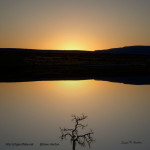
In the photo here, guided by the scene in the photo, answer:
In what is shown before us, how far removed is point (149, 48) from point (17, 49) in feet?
218

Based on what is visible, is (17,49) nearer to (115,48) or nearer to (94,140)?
(115,48)

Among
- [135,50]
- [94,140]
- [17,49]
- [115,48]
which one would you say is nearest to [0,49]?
[17,49]

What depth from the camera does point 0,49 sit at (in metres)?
116

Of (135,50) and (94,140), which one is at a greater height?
(135,50)

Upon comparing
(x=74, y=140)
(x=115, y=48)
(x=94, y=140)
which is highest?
(x=115, y=48)

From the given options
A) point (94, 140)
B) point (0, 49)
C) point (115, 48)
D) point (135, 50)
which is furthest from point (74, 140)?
point (135, 50)

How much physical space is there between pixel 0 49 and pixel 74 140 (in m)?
114

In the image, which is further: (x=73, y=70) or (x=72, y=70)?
(x=73, y=70)

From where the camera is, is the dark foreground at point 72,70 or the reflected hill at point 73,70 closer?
the dark foreground at point 72,70

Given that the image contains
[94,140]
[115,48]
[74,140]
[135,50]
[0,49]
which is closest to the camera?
[74,140]

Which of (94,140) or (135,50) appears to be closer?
(94,140)

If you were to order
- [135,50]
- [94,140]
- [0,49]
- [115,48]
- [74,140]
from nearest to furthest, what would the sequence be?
[74,140]
[94,140]
[0,49]
[115,48]
[135,50]

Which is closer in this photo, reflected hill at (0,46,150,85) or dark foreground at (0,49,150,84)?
dark foreground at (0,49,150,84)

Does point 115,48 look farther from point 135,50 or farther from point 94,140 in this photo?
point 94,140
